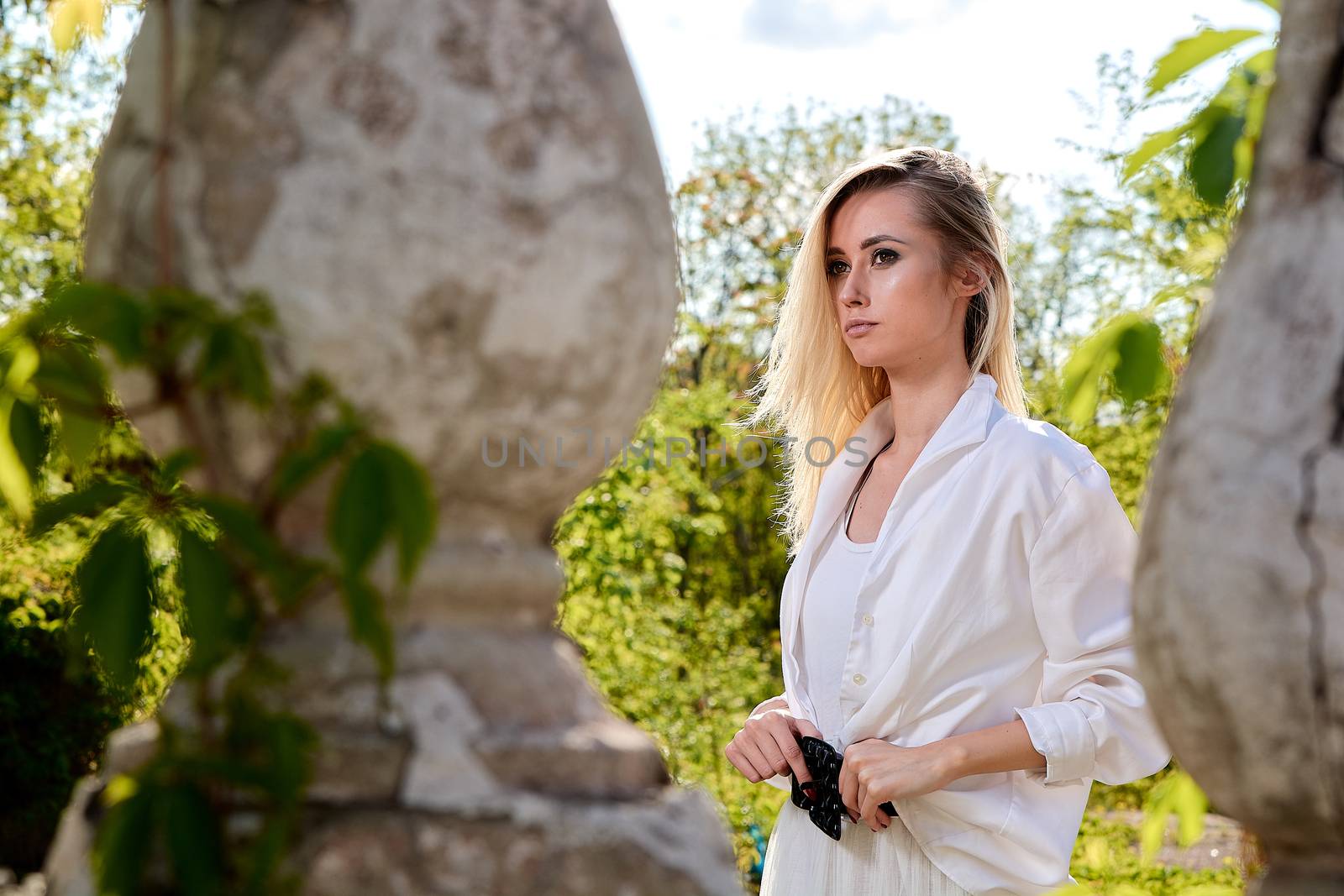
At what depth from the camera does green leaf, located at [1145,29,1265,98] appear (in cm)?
125

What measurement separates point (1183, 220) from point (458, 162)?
875cm

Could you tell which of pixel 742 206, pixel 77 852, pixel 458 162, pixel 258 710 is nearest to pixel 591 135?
pixel 458 162

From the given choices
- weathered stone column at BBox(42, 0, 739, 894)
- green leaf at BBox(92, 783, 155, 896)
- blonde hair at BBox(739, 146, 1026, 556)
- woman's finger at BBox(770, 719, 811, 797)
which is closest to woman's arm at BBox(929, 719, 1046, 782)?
woman's finger at BBox(770, 719, 811, 797)

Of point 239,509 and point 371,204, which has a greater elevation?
point 371,204

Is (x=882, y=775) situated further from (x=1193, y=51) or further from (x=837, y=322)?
(x=1193, y=51)

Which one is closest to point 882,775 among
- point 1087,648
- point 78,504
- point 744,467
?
point 1087,648

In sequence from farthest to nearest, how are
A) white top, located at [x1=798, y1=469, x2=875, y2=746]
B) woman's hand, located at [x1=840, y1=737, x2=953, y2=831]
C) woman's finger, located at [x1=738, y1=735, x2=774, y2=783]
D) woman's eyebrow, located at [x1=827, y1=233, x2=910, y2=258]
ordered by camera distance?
1. woman's eyebrow, located at [x1=827, y1=233, x2=910, y2=258]
2. white top, located at [x1=798, y1=469, x2=875, y2=746]
3. woman's finger, located at [x1=738, y1=735, x2=774, y2=783]
4. woman's hand, located at [x1=840, y1=737, x2=953, y2=831]

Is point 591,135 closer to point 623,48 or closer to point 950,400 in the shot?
point 623,48

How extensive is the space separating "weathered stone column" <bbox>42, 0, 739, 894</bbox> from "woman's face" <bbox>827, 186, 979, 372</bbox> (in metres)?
1.45

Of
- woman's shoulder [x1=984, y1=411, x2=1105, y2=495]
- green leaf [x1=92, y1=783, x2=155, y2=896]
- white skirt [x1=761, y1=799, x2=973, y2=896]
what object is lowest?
white skirt [x1=761, y1=799, x2=973, y2=896]

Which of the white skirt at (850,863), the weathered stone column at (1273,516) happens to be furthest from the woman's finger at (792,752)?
the weathered stone column at (1273,516)

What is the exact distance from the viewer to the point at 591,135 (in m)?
1.23

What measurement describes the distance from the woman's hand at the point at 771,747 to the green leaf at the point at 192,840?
147cm

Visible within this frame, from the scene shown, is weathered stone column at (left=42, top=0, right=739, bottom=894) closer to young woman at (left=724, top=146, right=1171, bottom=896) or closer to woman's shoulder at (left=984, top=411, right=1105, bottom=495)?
young woman at (left=724, top=146, right=1171, bottom=896)
